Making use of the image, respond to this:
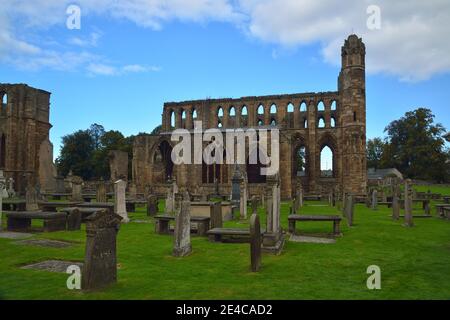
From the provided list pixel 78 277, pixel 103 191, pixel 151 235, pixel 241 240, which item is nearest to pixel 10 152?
pixel 103 191

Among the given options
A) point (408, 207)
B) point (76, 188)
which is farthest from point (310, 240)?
point (76, 188)

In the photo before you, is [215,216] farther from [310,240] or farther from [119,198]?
[119,198]

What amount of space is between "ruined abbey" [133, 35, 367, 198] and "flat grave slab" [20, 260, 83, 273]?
2461 centimetres

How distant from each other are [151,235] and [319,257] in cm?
539

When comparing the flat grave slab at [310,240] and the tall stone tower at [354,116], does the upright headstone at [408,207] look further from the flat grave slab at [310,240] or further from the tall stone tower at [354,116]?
the tall stone tower at [354,116]

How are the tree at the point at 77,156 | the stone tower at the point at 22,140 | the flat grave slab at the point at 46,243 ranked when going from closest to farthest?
the flat grave slab at the point at 46,243 < the stone tower at the point at 22,140 < the tree at the point at 77,156

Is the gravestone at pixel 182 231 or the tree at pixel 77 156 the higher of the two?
the tree at pixel 77 156

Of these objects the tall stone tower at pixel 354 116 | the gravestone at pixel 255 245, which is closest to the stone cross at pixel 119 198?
the gravestone at pixel 255 245

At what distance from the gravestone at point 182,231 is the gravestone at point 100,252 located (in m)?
2.41

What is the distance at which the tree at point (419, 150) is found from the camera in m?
53.4

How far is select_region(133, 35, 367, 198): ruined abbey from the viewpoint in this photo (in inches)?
1387

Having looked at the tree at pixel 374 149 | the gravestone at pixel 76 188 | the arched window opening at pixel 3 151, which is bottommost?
the gravestone at pixel 76 188

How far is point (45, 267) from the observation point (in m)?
7.14

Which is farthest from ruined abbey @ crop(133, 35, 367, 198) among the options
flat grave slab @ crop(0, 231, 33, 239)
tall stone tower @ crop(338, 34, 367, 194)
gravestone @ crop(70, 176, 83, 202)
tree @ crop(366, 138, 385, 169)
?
tree @ crop(366, 138, 385, 169)
